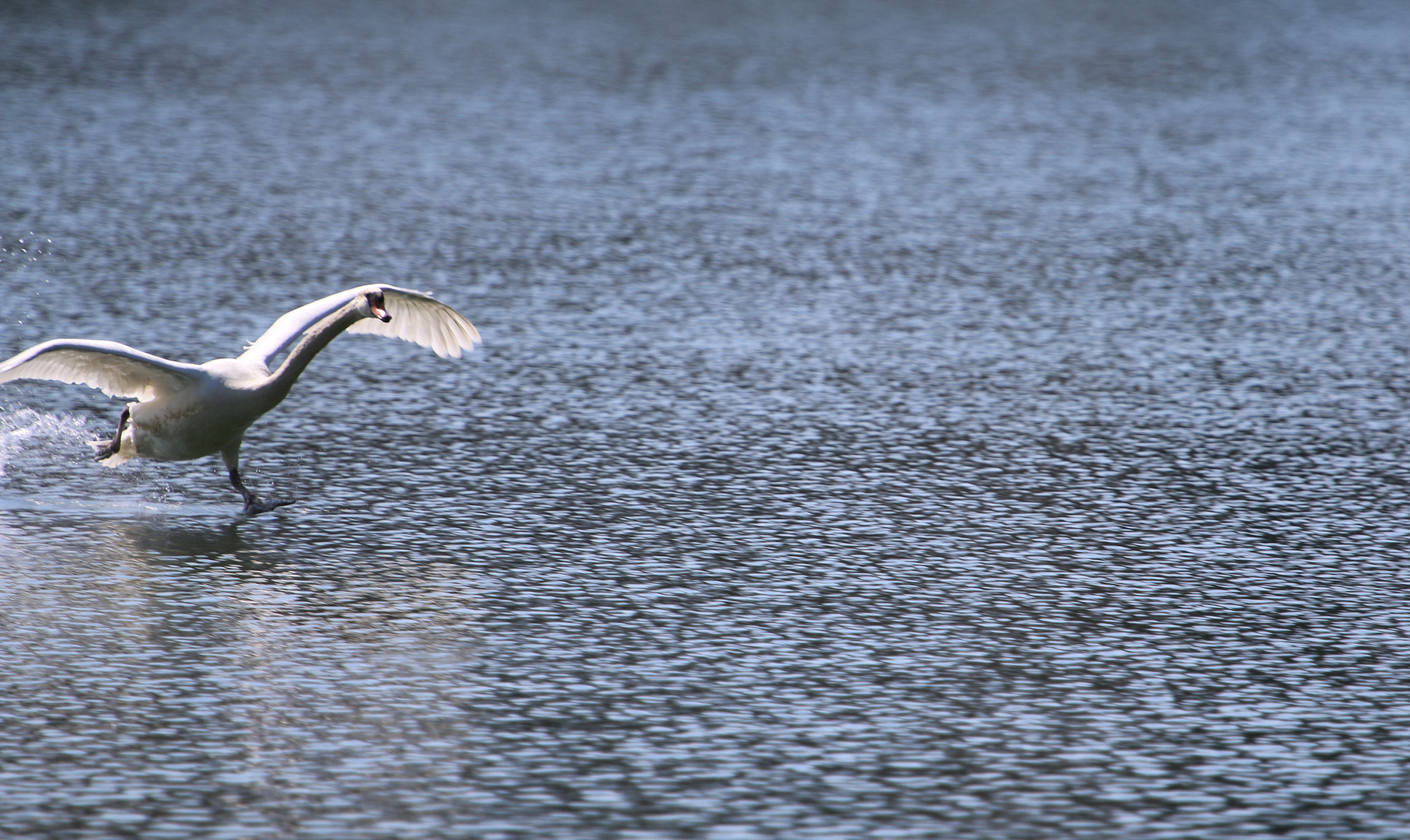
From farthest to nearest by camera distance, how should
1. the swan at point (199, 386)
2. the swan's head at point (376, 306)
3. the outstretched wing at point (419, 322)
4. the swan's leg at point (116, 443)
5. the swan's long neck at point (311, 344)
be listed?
the outstretched wing at point (419, 322), the swan's leg at point (116, 443), the swan's head at point (376, 306), the swan's long neck at point (311, 344), the swan at point (199, 386)

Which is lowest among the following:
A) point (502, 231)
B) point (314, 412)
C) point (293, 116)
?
point (314, 412)

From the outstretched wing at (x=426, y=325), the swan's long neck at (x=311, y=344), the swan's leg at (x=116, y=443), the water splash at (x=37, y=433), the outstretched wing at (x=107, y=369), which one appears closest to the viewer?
the outstretched wing at (x=107, y=369)

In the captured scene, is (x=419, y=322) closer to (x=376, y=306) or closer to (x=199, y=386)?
(x=376, y=306)

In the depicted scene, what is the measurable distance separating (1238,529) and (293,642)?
3935 millimetres

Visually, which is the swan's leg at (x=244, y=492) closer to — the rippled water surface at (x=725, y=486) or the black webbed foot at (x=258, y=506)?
the black webbed foot at (x=258, y=506)

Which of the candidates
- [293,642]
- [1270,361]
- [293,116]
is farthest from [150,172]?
[293,642]

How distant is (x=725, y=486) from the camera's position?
856 cm

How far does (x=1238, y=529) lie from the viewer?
8023mm

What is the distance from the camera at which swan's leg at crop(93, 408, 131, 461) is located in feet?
26.5

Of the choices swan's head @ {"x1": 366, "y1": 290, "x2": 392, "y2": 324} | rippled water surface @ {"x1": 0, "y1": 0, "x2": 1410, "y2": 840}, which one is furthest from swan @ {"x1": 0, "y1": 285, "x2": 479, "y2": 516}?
rippled water surface @ {"x1": 0, "y1": 0, "x2": 1410, "y2": 840}

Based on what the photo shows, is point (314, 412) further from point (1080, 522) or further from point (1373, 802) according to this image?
point (1373, 802)

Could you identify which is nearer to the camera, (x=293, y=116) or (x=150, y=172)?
(x=150, y=172)

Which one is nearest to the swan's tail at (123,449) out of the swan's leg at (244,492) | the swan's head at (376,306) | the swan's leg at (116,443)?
the swan's leg at (116,443)

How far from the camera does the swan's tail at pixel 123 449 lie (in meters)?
8.09
